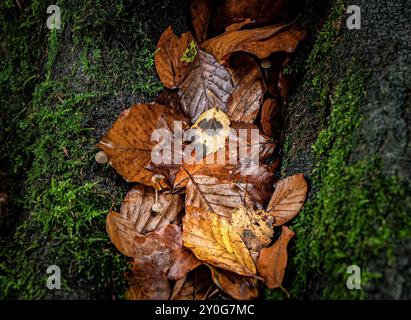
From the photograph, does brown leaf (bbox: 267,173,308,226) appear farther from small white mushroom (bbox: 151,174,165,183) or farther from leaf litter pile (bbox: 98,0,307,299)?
small white mushroom (bbox: 151,174,165,183)

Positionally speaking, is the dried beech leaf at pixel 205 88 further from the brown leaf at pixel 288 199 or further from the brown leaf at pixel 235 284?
the brown leaf at pixel 235 284

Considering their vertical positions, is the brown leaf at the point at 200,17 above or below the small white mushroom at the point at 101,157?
above

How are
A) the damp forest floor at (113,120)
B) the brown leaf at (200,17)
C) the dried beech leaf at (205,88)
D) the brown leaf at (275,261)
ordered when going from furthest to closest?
1. the brown leaf at (200,17)
2. the dried beech leaf at (205,88)
3. the brown leaf at (275,261)
4. the damp forest floor at (113,120)

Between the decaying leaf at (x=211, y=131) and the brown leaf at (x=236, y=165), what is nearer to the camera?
the brown leaf at (x=236, y=165)

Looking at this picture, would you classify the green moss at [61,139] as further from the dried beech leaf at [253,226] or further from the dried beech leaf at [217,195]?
the dried beech leaf at [253,226]

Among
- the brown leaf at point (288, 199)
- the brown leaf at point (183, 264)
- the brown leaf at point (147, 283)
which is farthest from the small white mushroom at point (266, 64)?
the brown leaf at point (147, 283)

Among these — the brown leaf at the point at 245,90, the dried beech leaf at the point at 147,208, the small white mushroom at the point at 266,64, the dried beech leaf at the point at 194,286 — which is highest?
the small white mushroom at the point at 266,64

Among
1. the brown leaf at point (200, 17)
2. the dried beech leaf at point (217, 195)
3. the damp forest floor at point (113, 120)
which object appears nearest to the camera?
the damp forest floor at point (113, 120)

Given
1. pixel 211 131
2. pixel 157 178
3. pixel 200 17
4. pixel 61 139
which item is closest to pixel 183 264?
pixel 157 178

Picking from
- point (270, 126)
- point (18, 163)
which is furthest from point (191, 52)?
point (18, 163)
